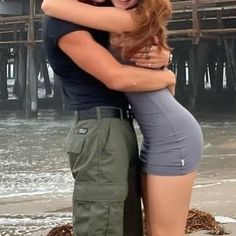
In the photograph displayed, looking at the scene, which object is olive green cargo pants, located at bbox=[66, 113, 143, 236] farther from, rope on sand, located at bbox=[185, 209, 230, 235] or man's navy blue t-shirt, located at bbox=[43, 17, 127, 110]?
rope on sand, located at bbox=[185, 209, 230, 235]

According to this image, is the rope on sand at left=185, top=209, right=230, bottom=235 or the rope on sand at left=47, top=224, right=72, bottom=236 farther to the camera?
the rope on sand at left=185, top=209, right=230, bottom=235

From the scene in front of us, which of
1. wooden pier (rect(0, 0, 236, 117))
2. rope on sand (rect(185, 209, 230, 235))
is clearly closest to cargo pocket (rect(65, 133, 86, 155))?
rope on sand (rect(185, 209, 230, 235))

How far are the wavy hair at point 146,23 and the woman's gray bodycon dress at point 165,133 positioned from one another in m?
0.16

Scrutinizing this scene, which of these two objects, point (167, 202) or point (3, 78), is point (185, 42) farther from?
point (167, 202)

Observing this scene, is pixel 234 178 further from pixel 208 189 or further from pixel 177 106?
pixel 177 106

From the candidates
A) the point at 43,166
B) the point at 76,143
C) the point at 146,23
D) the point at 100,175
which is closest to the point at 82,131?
the point at 76,143

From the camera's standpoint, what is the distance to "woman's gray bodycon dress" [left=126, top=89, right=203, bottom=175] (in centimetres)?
228

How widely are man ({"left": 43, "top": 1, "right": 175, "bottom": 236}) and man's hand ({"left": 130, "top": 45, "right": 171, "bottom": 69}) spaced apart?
2cm

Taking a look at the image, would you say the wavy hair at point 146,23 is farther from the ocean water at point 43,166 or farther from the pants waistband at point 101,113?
the ocean water at point 43,166

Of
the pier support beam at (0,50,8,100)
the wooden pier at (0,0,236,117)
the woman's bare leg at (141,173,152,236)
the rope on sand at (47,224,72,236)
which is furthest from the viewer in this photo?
the pier support beam at (0,50,8,100)

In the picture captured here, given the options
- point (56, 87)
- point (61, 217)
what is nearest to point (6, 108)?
point (56, 87)

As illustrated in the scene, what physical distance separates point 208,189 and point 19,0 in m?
18.9

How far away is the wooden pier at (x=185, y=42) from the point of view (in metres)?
18.3

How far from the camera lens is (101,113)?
229cm
